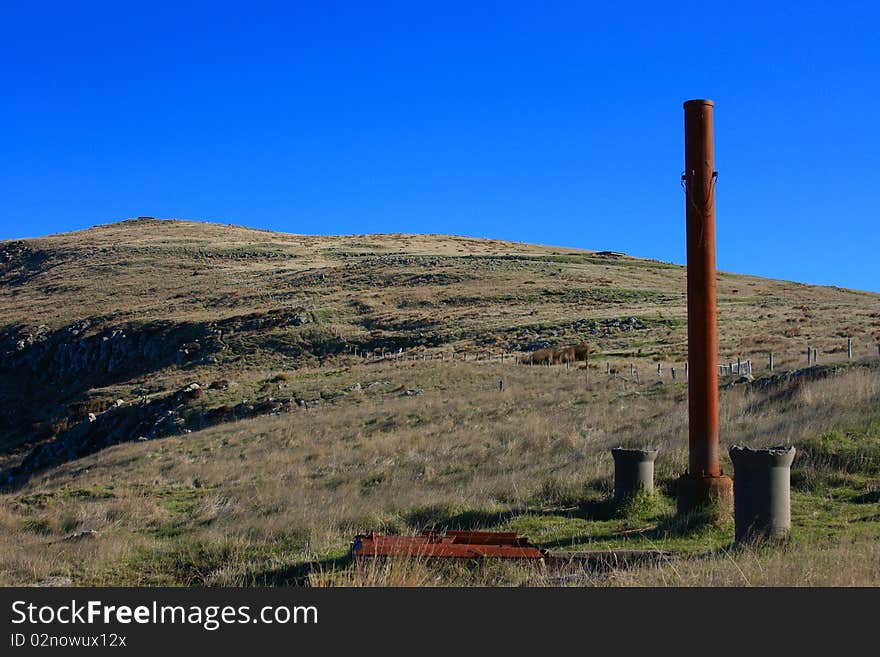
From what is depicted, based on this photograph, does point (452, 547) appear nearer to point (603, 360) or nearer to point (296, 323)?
point (603, 360)

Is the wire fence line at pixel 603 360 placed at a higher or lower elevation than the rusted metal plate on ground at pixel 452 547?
higher

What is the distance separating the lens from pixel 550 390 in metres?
27.3

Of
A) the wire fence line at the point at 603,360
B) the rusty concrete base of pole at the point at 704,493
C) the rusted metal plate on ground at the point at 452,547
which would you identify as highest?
the wire fence line at the point at 603,360

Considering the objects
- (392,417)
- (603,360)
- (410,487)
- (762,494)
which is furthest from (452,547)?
(603,360)

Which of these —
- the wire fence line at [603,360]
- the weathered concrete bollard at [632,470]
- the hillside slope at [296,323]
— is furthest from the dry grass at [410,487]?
the hillside slope at [296,323]

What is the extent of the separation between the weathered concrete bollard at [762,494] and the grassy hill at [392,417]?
0.34 m

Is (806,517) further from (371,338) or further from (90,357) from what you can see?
(90,357)

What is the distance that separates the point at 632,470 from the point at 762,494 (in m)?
2.61

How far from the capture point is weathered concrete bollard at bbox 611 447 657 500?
12.1 metres

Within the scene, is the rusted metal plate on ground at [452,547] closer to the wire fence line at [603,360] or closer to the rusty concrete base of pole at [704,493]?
the rusty concrete base of pole at [704,493]

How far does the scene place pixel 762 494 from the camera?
968 cm

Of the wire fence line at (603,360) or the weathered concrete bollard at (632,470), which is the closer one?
the weathered concrete bollard at (632,470)

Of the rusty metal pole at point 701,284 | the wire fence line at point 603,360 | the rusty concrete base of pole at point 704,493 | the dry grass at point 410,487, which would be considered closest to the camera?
the dry grass at point 410,487

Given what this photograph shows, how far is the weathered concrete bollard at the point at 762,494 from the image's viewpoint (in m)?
9.57
